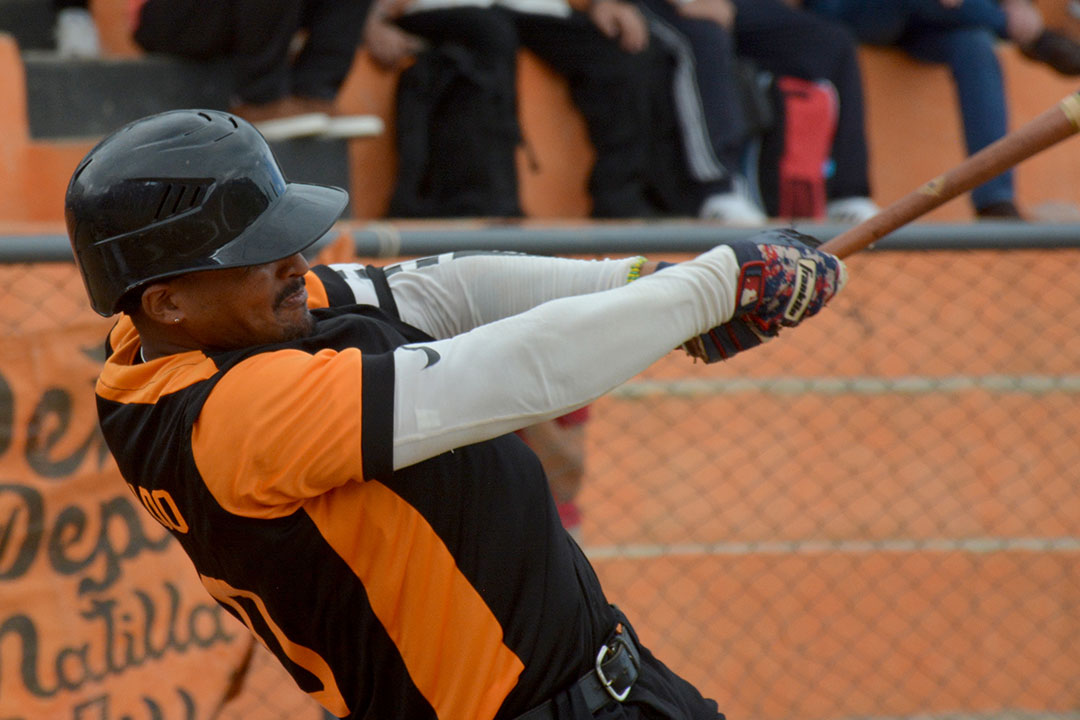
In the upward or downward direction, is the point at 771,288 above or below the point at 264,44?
above

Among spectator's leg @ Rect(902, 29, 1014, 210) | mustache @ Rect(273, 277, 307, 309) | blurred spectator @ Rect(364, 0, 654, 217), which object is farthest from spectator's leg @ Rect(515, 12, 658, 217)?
mustache @ Rect(273, 277, 307, 309)

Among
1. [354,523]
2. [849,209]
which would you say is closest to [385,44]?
[849,209]

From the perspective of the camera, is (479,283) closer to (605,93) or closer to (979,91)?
(605,93)

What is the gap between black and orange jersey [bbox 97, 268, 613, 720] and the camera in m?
1.47

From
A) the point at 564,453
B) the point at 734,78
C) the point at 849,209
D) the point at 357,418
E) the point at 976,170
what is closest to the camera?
the point at 357,418

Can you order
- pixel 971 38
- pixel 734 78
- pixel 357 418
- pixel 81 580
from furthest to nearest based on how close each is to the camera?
1. pixel 971 38
2. pixel 734 78
3. pixel 81 580
4. pixel 357 418

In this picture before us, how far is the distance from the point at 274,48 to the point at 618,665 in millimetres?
2842

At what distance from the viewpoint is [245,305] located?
5.26ft

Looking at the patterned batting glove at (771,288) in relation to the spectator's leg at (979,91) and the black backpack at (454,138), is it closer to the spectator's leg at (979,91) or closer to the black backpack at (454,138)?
the black backpack at (454,138)

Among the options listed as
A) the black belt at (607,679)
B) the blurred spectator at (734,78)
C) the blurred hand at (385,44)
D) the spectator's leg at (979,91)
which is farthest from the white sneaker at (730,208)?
the black belt at (607,679)

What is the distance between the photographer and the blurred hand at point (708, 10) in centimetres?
462

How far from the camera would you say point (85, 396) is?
2797 mm

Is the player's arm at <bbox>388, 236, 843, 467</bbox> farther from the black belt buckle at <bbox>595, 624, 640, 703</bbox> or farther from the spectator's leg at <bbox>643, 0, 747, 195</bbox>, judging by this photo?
the spectator's leg at <bbox>643, 0, 747, 195</bbox>

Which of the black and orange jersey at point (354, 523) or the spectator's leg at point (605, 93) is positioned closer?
the black and orange jersey at point (354, 523)
